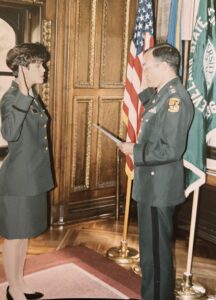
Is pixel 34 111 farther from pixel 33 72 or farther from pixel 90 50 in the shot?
pixel 90 50

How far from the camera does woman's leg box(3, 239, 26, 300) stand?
2.33 m

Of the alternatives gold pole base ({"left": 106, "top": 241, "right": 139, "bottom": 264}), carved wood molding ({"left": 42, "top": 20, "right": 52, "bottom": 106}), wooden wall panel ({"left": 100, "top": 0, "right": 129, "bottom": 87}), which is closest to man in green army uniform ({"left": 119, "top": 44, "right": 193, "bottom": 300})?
gold pole base ({"left": 106, "top": 241, "right": 139, "bottom": 264})

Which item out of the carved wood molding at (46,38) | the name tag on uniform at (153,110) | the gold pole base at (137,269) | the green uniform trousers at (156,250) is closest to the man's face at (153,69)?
the name tag on uniform at (153,110)

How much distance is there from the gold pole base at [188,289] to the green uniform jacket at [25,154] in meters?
1.17

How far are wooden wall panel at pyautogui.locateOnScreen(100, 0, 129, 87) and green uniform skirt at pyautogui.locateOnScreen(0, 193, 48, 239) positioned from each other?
Answer: 6.72ft

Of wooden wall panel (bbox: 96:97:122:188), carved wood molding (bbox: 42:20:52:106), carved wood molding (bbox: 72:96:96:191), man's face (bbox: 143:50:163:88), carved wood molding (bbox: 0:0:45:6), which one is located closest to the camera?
man's face (bbox: 143:50:163:88)

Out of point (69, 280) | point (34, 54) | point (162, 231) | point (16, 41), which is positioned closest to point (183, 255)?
point (69, 280)

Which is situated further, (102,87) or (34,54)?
(102,87)

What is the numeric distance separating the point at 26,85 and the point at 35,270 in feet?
4.62

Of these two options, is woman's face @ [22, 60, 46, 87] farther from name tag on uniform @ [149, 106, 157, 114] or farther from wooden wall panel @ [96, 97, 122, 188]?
wooden wall panel @ [96, 97, 122, 188]

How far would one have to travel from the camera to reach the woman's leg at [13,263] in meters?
2.33

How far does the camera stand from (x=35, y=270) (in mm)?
2947

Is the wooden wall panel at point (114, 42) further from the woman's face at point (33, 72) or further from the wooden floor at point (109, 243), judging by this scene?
the woman's face at point (33, 72)

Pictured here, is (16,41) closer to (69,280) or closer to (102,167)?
(102,167)
